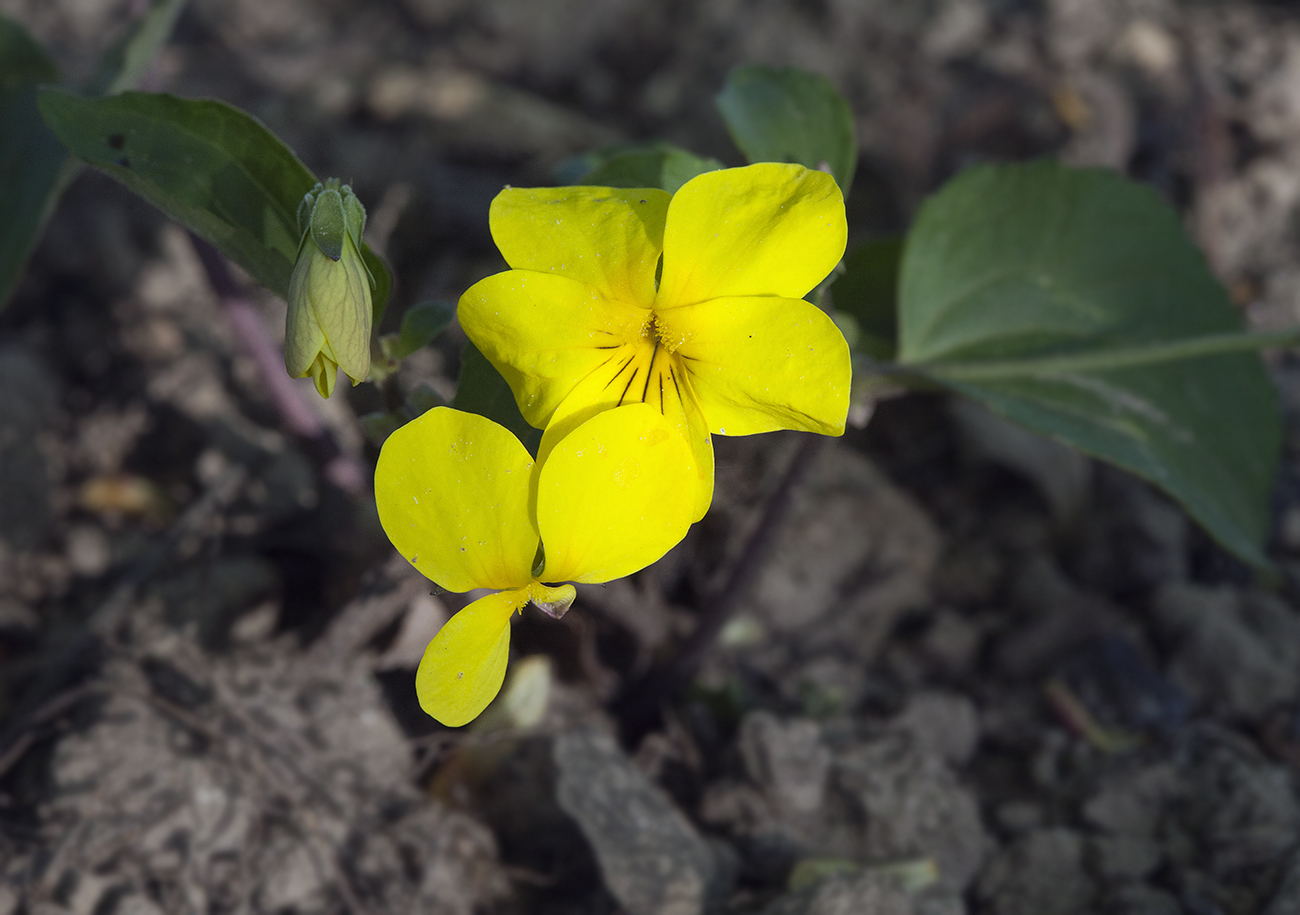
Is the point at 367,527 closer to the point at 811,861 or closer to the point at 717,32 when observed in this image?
the point at 811,861

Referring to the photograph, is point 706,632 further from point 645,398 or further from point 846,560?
point 645,398

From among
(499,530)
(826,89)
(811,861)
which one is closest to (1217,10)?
(826,89)

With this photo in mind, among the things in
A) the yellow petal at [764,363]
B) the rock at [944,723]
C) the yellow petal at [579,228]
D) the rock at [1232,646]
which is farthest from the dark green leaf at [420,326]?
the rock at [1232,646]

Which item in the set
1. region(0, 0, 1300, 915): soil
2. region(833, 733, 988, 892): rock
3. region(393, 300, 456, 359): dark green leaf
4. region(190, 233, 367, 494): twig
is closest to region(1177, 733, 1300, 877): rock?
region(0, 0, 1300, 915): soil

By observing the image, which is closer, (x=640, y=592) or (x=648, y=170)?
(x=648, y=170)

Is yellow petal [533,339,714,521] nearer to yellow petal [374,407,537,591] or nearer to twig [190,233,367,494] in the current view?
yellow petal [374,407,537,591]

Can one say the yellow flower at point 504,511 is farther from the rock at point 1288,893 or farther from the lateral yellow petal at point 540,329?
the rock at point 1288,893

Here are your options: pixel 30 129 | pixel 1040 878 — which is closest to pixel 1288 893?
pixel 1040 878
